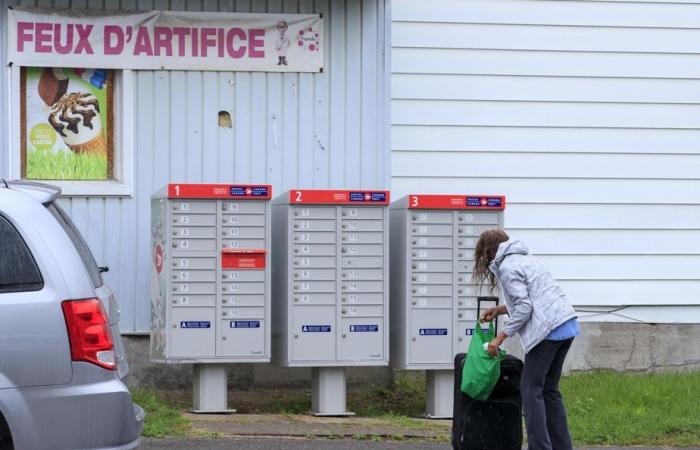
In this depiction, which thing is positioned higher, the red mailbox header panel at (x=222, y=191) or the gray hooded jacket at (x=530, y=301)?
the red mailbox header panel at (x=222, y=191)

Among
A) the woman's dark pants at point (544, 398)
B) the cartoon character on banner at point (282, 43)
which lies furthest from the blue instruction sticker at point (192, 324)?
the woman's dark pants at point (544, 398)

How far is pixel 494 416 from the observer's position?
8109 millimetres

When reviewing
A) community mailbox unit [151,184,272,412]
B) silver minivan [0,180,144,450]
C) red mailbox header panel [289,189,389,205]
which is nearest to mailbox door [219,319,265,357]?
community mailbox unit [151,184,272,412]

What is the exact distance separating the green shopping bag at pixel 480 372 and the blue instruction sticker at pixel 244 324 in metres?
2.71

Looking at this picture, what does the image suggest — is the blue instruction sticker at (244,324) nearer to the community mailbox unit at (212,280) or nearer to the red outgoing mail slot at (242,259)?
the community mailbox unit at (212,280)

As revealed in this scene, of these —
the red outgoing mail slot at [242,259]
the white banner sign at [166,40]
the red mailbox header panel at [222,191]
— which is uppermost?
the white banner sign at [166,40]

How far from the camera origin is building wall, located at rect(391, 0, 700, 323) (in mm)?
12211

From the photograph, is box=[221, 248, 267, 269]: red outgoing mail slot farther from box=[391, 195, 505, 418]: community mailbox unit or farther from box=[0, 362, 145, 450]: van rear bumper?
box=[0, 362, 145, 450]: van rear bumper

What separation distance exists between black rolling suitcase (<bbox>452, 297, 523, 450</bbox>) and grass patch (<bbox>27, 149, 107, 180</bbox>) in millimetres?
4392

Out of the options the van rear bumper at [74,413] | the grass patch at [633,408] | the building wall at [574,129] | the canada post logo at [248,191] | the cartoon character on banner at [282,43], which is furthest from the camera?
the building wall at [574,129]

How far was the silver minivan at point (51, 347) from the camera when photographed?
19.7 feet

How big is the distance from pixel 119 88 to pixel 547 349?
5.13 m

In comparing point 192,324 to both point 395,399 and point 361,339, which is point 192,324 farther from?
point 395,399

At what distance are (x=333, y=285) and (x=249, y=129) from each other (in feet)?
6.13
